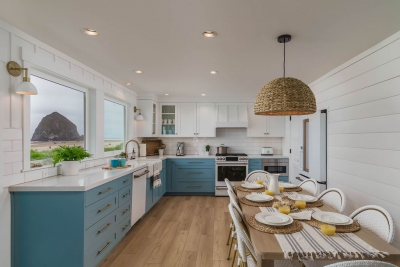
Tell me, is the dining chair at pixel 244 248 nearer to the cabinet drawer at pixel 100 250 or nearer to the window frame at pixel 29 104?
the cabinet drawer at pixel 100 250

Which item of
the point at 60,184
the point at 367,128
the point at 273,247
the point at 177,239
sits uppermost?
the point at 367,128

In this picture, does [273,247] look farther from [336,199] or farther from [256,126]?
[256,126]

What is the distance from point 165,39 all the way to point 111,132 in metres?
2.53

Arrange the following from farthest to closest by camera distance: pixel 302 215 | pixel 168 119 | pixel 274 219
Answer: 1. pixel 168 119
2. pixel 302 215
3. pixel 274 219

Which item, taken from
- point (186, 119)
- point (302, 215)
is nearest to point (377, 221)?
point (302, 215)

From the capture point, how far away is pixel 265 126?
5656 mm

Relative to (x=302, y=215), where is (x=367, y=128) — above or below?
above

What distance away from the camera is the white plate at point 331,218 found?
1.67 meters

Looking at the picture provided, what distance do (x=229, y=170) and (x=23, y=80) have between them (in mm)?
4089

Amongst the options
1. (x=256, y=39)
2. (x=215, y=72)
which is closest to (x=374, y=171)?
(x=256, y=39)

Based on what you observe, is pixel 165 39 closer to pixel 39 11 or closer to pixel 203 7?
pixel 203 7

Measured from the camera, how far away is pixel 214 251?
2764 millimetres

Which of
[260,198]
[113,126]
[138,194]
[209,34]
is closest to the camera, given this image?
[209,34]

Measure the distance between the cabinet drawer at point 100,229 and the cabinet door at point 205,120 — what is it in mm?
3228
